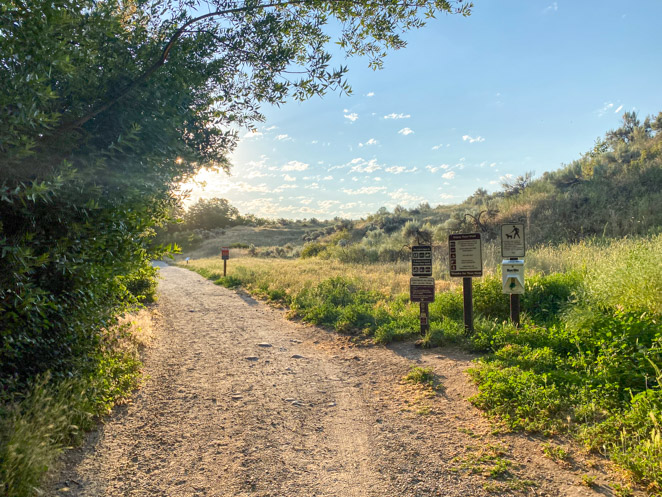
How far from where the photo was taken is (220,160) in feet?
17.5

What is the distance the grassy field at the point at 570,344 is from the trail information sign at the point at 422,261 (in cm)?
101

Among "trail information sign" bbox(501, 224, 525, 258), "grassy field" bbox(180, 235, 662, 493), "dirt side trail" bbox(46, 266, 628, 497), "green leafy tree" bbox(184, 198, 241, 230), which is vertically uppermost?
"green leafy tree" bbox(184, 198, 241, 230)

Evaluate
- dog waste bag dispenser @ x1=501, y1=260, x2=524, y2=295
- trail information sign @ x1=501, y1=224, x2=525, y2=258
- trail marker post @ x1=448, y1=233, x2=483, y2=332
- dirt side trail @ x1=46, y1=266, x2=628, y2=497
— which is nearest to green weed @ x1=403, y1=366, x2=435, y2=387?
dirt side trail @ x1=46, y1=266, x2=628, y2=497

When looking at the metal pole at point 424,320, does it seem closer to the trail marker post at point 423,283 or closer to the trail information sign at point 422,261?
the trail marker post at point 423,283

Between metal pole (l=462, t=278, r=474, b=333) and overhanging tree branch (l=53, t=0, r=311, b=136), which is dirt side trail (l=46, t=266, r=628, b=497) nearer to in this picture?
metal pole (l=462, t=278, r=474, b=333)

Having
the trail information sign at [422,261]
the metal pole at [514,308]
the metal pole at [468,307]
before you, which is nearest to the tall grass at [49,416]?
the trail information sign at [422,261]

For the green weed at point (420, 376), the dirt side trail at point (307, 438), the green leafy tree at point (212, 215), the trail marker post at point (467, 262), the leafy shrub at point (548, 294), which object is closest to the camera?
the dirt side trail at point (307, 438)

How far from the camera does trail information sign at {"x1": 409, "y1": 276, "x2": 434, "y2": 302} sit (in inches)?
297

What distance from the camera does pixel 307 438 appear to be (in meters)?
4.30

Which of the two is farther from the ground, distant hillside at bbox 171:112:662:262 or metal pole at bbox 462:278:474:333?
distant hillside at bbox 171:112:662:262

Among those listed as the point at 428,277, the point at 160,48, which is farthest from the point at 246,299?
the point at 160,48

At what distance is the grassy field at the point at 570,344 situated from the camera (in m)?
3.79

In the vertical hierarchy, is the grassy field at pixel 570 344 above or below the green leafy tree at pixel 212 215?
below

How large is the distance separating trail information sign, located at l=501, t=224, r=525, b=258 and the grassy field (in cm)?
116
